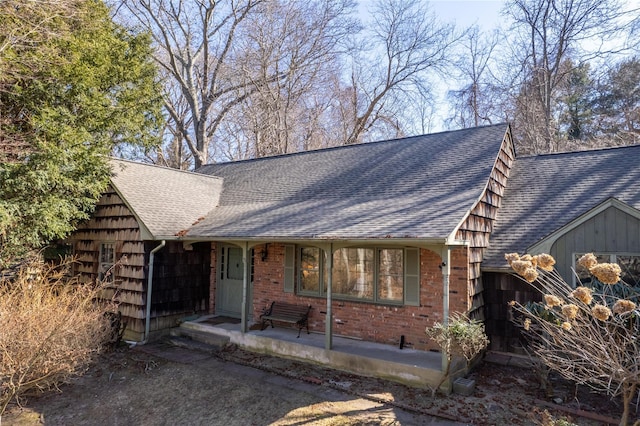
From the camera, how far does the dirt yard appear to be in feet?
18.4

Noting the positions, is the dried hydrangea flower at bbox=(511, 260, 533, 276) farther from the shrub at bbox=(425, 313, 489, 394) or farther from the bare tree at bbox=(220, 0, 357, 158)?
the bare tree at bbox=(220, 0, 357, 158)

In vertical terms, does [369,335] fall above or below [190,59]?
below

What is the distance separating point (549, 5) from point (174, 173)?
62.7 feet

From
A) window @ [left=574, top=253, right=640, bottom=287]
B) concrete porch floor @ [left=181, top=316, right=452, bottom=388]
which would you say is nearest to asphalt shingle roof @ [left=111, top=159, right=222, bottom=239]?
concrete porch floor @ [left=181, top=316, right=452, bottom=388]

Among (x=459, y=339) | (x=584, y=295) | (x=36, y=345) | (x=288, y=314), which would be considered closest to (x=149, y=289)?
(x=288, y=314)

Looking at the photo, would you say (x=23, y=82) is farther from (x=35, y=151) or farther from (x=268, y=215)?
(x=268, y=215)

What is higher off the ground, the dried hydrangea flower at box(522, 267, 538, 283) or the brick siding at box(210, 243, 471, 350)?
the dried hydrangea flower at box(522, 267, 538, 283)

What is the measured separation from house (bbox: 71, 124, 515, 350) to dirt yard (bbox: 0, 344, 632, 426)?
48.4 inches

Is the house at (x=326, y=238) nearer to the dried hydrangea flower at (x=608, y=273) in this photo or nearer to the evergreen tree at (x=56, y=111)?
the evergreen tree at (x=56, y=111)

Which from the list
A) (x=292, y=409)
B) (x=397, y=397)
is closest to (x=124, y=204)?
(x=292, y=409)

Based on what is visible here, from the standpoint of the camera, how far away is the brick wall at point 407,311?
762 cm

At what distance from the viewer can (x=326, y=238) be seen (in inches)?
278

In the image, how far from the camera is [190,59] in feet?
74.6

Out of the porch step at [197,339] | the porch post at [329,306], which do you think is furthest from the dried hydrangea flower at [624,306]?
the porch step at [197,339]
